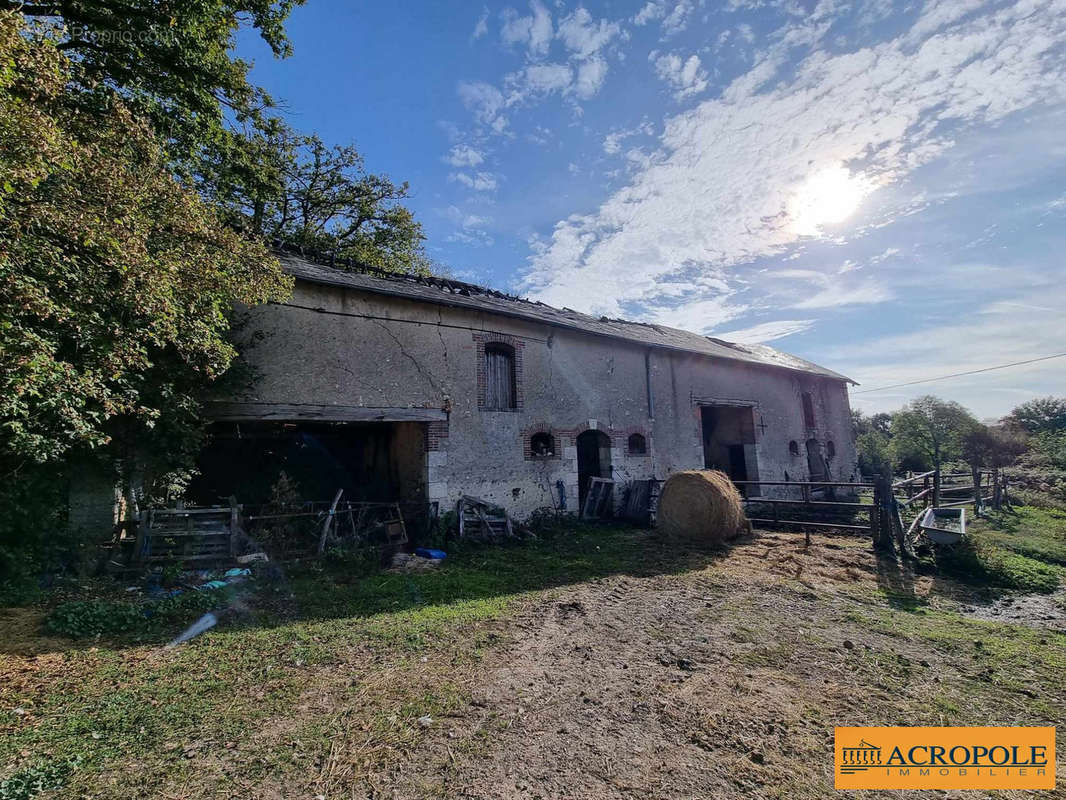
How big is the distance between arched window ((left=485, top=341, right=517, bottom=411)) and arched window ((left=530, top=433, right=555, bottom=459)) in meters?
1.05

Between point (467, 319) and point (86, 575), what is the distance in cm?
748

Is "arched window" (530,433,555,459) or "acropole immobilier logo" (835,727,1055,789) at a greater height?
"arched window" (530,433,555,459)

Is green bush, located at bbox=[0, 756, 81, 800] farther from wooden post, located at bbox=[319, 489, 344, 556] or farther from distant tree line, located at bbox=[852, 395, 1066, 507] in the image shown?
distant tree line, located at bbox=[852, 395, 1066, 507]

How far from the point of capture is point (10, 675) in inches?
147

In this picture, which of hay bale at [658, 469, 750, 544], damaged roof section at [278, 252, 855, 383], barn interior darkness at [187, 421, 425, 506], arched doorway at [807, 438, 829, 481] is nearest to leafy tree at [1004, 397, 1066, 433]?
arched doorway at [807, 438, 829, 481]

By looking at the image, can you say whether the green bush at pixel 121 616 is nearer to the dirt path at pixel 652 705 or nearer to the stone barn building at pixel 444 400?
the stone barn building at pixel 444 400

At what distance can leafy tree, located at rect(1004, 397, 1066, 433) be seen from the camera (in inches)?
1184

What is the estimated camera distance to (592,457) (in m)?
13.0

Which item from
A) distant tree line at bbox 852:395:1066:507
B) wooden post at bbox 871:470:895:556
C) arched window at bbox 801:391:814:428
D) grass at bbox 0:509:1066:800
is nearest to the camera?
grass at bbox 0:509:1066:800

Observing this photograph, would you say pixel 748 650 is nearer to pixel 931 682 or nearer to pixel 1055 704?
pixel 931 682

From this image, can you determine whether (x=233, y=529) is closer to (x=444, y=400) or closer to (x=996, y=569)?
(x=444, y=400)

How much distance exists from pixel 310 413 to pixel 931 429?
34981 millimetres

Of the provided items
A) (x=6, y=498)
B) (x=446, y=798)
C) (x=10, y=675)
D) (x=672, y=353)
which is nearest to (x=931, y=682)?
(x=446, y=798)

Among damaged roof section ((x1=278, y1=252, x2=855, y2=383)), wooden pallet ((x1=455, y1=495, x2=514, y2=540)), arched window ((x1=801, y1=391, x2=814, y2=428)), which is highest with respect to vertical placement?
damaged roof section ((x1=278, y1=252, x2=855, y2=383))
